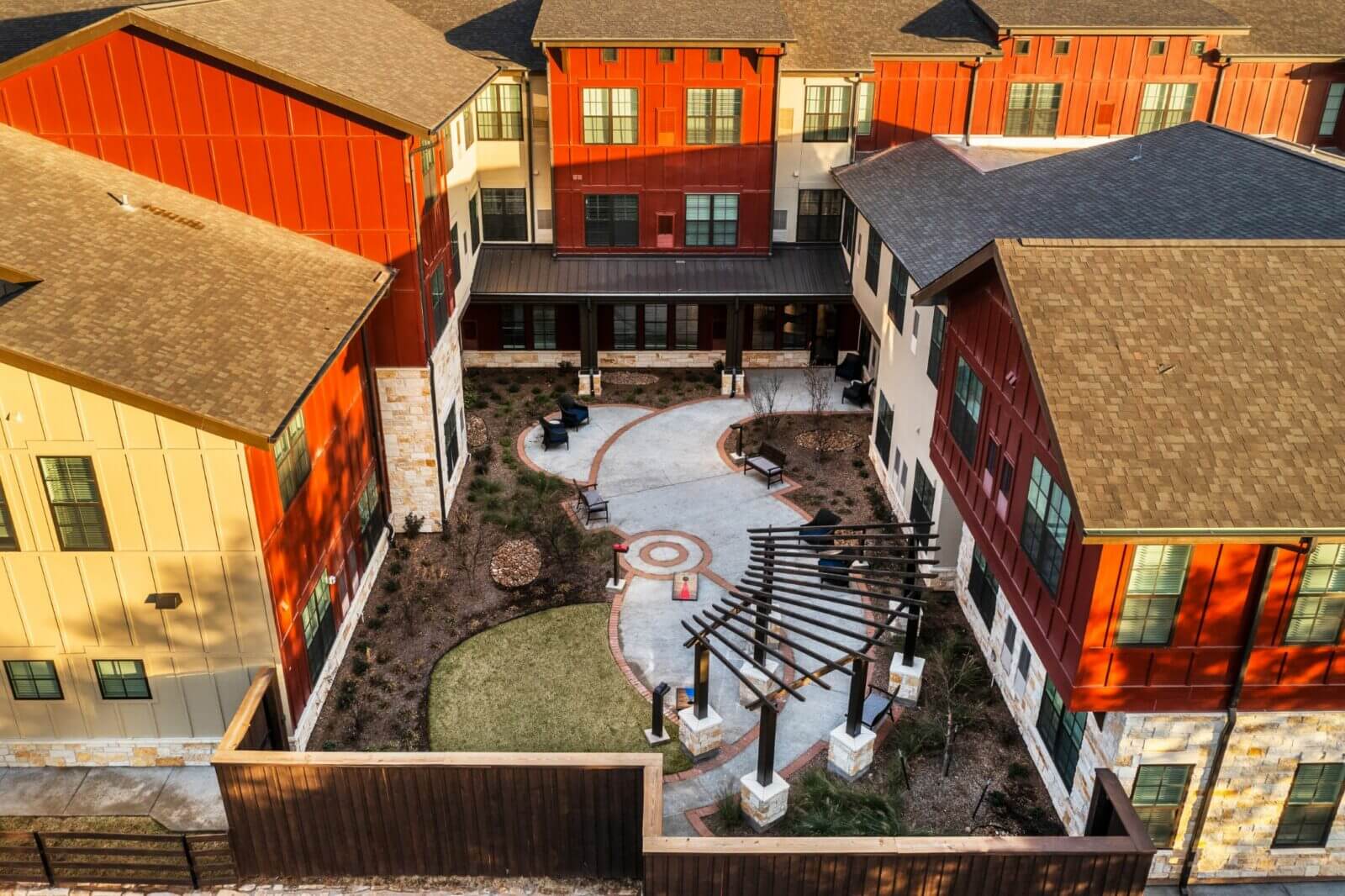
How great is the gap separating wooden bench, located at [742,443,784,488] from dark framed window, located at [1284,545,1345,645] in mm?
15662

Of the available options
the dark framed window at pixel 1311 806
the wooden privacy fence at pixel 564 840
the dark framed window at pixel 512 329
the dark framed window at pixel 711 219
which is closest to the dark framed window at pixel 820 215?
the dark framed window at pixel 711 219

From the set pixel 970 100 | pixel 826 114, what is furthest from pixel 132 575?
pixel 970 100

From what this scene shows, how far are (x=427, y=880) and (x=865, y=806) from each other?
7355 millimetres

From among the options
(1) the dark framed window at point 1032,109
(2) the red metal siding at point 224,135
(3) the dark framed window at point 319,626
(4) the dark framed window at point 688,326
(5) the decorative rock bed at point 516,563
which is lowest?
(5) the decorative rock bed at point 516,563

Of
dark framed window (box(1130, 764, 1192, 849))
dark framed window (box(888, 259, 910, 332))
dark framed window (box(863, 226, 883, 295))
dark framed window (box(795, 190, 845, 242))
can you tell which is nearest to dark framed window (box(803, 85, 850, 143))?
dark framed window (box(795, 190, 845, 242))

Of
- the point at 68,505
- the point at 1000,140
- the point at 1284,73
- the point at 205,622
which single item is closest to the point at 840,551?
the point at 205,622

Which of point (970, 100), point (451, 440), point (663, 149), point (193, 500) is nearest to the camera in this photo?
point (193, 500)

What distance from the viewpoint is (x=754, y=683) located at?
20.2 metres

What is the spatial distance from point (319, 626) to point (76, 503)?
A: 531 cm

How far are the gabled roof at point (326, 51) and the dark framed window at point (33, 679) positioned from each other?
1172 cm

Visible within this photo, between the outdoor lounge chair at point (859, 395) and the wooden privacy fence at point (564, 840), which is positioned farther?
the outdoor lounge chair at point (859, 395)

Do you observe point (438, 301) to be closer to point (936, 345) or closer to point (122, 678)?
point (122, 678)

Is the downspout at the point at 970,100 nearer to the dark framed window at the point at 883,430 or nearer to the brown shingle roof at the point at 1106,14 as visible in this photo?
the brown shingle roof at the point at 1106,14

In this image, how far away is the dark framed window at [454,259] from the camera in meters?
29.2
